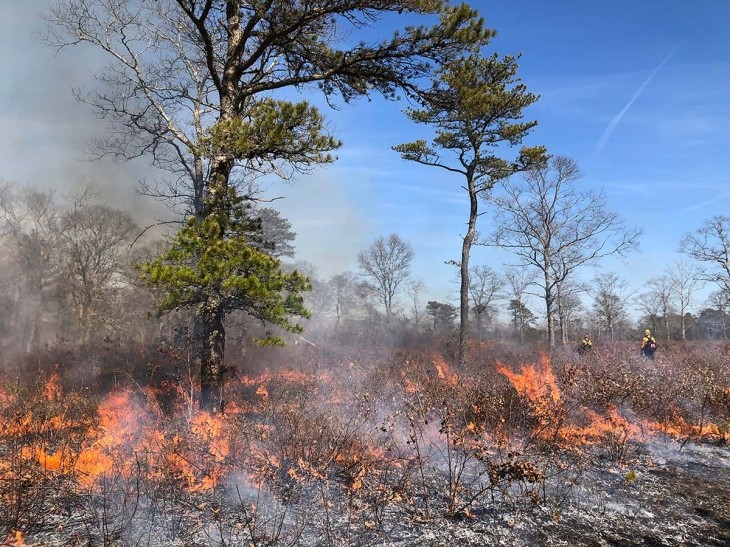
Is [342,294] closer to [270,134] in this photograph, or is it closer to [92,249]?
[92,249]

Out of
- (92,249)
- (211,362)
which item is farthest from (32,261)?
(211,362)

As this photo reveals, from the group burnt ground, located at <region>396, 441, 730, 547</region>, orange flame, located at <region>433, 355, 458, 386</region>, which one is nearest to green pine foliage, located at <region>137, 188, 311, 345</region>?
burnt ground, located at <region>396, 441, 730, 547</region>

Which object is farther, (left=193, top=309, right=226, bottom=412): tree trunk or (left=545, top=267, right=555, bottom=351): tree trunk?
(left=545, top=267, right=555, bottom=351): tree trunk

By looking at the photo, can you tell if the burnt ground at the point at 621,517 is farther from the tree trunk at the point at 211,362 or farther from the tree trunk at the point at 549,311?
the tree trunk at the point at 549,311

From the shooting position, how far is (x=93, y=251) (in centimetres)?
2305

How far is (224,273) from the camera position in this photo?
6.32 metres

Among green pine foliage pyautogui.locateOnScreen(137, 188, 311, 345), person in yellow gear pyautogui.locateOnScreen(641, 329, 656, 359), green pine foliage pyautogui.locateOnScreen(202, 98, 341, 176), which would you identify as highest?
green pine foliage pyautogui.locateOnScreen(202, 98, 341, 176)

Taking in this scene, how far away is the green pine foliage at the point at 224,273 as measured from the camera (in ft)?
20.4

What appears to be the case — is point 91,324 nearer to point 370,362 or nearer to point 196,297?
point 370,362

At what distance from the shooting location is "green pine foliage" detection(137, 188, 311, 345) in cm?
620

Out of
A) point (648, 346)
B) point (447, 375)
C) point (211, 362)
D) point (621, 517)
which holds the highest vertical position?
point (211, 362)

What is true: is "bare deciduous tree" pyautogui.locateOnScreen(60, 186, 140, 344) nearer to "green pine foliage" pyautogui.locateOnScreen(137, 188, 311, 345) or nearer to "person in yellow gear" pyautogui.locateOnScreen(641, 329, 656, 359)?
"green pine foliage" pyautogui.locateOnScreen(137, 188, 311, 345)

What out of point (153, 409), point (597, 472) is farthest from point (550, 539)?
point (153, 409)

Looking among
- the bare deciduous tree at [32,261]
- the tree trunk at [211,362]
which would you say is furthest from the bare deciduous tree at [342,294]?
the tree trunk at [211,362]
